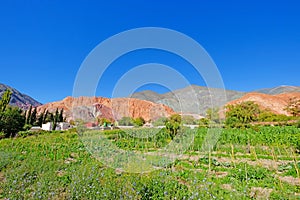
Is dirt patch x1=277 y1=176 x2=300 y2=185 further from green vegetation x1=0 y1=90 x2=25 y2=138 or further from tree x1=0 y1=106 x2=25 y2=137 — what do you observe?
tree x1=0 y1=106 x2=25 y2=137

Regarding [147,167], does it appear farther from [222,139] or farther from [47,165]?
[222,139]

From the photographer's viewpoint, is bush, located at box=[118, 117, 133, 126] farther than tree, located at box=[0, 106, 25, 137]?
Yes

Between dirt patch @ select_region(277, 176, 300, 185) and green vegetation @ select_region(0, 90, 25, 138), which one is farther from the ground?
green vegetation @ select_region(0, 90, 25, 138)

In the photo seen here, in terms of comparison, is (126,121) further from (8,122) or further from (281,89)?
(281,89)

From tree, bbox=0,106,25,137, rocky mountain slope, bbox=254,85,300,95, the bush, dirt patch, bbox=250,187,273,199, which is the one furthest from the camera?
rocky mountain slope, bbox=254,85,300,95

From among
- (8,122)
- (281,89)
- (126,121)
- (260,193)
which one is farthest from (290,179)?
(281,89)

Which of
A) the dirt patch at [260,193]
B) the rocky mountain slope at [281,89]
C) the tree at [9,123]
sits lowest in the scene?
the dirt patch at [260,193]

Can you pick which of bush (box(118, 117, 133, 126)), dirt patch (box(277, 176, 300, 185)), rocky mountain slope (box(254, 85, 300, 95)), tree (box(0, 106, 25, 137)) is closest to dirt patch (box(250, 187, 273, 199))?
dirt patch (box(277, 176, 300, 185))

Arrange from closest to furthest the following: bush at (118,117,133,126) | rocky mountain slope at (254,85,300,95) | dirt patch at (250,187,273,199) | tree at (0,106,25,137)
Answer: dirt patch at (250,187,273,199) → tree at (0,106,25,137) → bush at (118,117,133,126) → rocky mountain slope at (254,85,300,95)

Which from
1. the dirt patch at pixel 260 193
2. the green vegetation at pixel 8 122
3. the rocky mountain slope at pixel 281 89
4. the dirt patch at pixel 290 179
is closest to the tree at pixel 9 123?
the green vegetation at pixel 8 122

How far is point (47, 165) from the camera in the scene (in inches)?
247

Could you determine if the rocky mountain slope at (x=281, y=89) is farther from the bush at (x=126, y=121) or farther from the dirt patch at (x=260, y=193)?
the dirt patch at (x=260, y=193)

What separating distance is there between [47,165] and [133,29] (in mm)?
5631

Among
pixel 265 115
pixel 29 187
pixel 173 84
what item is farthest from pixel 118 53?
pixel 265 115
